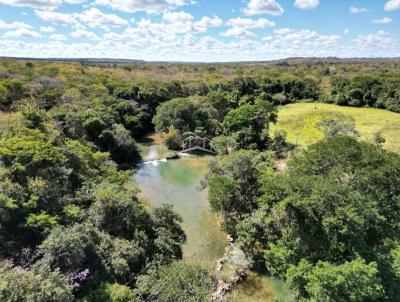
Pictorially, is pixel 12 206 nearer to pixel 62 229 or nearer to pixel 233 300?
pixel 62 229

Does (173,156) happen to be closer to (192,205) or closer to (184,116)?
(184,116)

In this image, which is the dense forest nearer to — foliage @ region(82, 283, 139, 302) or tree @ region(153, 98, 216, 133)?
foliage @ region(82, 283, 139, 302)

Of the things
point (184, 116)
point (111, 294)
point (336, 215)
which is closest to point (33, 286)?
point (111, 294)

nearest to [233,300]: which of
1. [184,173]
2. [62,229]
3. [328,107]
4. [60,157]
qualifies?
[62,229]

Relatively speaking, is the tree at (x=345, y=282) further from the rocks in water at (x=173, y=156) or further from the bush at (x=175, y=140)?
the bush at (x=175, y=140)

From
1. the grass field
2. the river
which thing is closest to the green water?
the river

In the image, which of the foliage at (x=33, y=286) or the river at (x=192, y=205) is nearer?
the foliage at (x=33, y=286)

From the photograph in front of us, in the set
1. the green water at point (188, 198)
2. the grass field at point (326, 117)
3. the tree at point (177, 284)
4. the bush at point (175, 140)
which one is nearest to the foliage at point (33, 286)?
the tree at point (177, 284)
